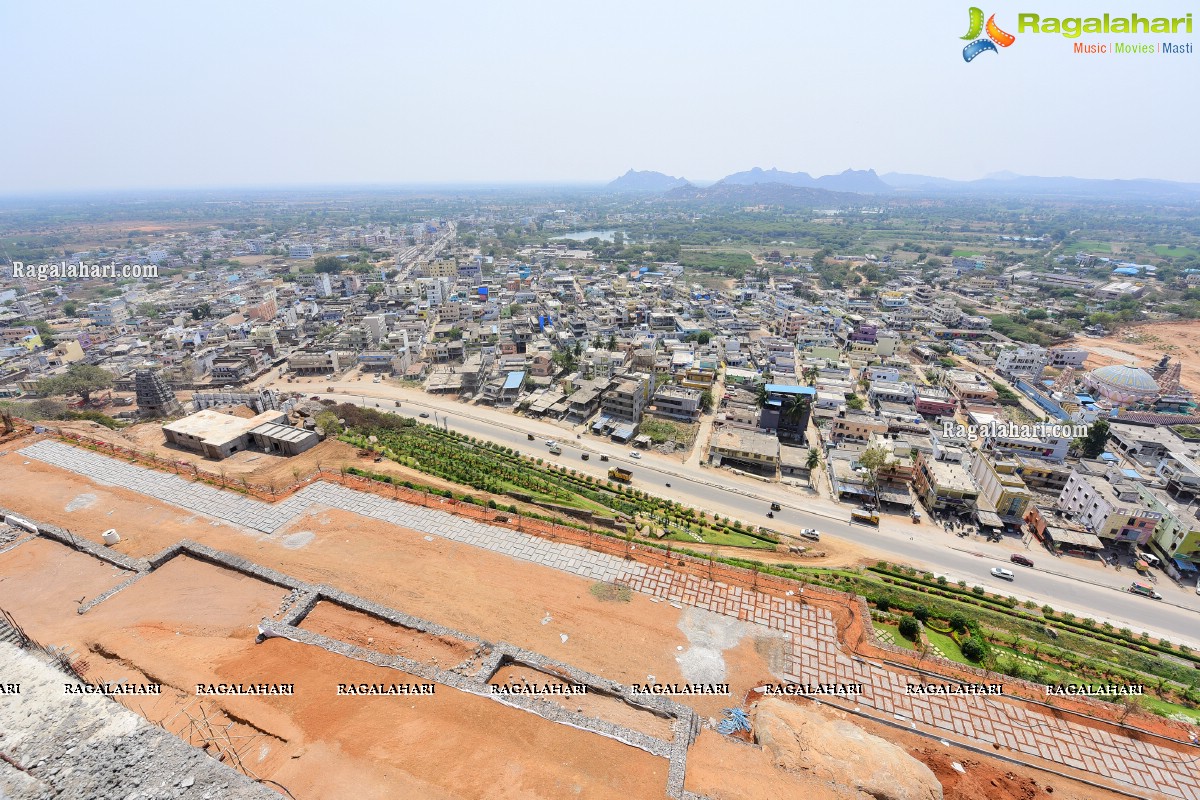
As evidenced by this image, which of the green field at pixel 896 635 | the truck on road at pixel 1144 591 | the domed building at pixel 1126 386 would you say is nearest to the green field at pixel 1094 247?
the domed building at pixel 1126 386

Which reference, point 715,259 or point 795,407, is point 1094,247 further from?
point 795,407

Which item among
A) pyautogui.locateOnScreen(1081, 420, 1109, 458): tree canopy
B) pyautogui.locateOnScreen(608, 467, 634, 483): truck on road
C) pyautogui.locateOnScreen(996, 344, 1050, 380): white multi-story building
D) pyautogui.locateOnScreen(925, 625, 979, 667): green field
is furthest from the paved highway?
pyautogui.locateOnScreen(996, 344, 1050, 380): white multi-story building

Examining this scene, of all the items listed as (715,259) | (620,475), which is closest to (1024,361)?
(620,475)

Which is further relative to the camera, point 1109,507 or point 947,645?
point 1109,507

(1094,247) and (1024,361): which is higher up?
(1094,247)

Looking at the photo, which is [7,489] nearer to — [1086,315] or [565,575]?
[565,575]

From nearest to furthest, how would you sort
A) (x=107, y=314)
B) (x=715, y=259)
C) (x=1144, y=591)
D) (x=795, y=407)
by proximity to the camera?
(x=1144, y=591) → (x=795, y=407) → (x=107, y=314) → (x=715, y=259)

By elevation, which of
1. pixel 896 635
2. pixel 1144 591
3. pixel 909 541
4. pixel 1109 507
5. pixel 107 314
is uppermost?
pixel 107 314
